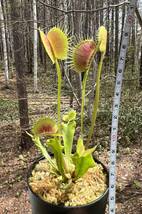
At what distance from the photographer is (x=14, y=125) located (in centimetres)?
745

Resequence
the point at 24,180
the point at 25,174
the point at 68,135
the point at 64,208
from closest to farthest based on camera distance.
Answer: the point at 64,208, the point at 68,135, the point at 24,180, the point at 25,174

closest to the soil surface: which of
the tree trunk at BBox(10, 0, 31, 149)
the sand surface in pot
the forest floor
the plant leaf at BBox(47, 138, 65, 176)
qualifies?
the forest floor

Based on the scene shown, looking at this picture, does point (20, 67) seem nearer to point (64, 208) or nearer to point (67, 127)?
point (67, 127)

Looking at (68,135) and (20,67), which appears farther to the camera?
(20,67)

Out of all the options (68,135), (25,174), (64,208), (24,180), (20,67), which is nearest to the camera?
(64,208)

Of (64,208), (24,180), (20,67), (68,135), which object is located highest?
(68,135)

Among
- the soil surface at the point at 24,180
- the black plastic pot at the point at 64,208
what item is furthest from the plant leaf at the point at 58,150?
the soil surface at the point at 24,180

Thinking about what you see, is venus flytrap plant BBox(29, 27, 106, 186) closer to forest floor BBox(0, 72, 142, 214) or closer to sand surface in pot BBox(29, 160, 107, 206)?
sand surface in pot BBox(29, 160, 107, 206)

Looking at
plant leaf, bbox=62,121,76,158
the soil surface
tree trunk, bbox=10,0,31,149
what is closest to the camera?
plant leaf, bbox=62,121,76,158

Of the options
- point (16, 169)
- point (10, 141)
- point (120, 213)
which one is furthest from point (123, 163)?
point (10, 141)

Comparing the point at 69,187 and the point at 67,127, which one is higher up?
the point at 67,127

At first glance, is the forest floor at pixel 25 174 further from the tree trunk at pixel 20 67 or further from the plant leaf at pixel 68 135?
the plant leaf at pixel 68 135

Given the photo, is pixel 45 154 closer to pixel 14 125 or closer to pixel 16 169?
pixel 16 169

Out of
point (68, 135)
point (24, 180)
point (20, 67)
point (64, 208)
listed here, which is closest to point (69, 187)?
point (64, 208)
